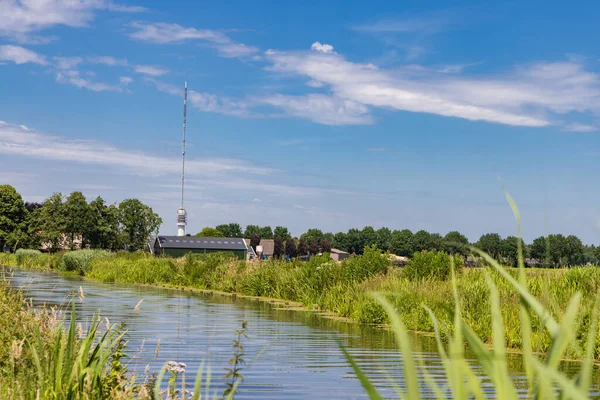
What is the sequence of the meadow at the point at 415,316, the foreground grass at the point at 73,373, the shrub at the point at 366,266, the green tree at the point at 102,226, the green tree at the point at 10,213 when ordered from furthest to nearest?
the green tree at the point at 10,213 → the green tree at the point at 102,226 → the shrub at the point at 366,266 → the foreground grass at the point at 73,373 → the meadow at the point at 415,316

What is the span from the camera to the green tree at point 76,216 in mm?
83688

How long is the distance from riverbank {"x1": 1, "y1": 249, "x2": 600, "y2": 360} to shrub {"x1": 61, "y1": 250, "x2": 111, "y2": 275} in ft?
33.7

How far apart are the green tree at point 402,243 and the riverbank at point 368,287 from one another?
128 m

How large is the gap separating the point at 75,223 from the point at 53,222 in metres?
2.47

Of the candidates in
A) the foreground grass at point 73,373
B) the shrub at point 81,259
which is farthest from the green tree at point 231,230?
the foreground grass at point 73,373

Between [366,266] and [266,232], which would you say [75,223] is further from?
[266,232]

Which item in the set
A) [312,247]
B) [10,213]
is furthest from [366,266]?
[312,247]

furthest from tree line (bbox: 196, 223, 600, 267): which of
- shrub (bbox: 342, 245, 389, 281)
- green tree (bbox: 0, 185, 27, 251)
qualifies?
shrub (bbox: 342, 245, 389, 281)

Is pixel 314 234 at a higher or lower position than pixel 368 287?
higher

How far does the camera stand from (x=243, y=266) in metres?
33.2

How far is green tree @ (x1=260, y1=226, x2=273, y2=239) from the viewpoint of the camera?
192875mm

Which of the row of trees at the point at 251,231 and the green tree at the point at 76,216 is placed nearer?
the green tree at the point at 76,216

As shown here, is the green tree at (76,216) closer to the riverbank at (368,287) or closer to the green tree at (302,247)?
the riverbank at (368,287)

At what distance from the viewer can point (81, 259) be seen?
5238 centimetres
